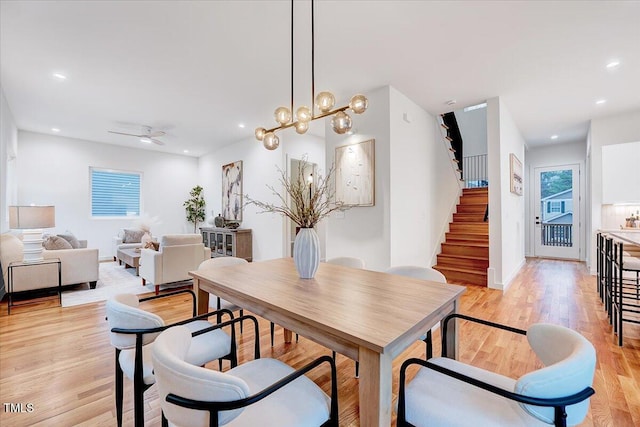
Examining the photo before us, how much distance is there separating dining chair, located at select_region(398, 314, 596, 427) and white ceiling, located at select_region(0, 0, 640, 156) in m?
2.57

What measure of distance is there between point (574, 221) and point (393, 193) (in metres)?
5.85

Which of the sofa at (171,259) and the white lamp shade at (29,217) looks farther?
the sofa at (171,259)

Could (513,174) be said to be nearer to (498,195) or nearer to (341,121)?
(498,195)

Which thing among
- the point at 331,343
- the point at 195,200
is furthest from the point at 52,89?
the point at 331,343

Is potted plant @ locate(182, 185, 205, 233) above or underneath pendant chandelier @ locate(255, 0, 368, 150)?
underneath

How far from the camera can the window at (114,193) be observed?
6891 millimetres

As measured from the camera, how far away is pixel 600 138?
495 centimetres

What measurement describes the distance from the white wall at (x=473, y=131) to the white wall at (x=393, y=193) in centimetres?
253

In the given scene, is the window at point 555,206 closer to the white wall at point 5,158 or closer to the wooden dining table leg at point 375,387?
the wooden dining table leg at point 375,387

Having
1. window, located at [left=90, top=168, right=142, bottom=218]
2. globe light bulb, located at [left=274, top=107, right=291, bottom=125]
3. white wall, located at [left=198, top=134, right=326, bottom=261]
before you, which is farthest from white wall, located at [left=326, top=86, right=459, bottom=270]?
window, located at [left=90, top=168, right=142, bottom=218]

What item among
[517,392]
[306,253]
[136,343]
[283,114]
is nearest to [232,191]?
[283,114]

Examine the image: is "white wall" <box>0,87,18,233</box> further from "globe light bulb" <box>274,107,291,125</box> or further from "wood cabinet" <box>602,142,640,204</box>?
"wood cabinet" <box>602,142,640,204</box>

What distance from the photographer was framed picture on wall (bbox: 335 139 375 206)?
4.02 metres

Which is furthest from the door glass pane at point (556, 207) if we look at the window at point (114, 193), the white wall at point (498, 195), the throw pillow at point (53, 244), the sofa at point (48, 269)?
the window at point (114, 193)
